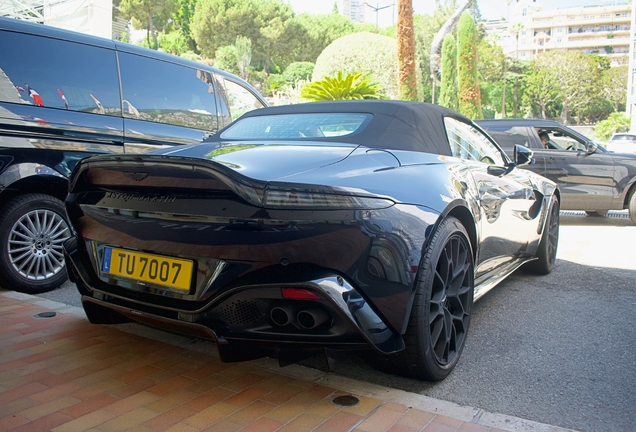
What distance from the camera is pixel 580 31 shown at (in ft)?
393

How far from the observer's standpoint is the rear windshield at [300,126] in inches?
115

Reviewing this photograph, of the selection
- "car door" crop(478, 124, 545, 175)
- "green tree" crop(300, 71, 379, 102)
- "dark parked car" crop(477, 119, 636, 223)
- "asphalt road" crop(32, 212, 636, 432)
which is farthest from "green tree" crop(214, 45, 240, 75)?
"asphalt road" crop(32, 212, 636, 432)

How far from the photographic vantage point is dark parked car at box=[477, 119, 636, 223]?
8.11 m

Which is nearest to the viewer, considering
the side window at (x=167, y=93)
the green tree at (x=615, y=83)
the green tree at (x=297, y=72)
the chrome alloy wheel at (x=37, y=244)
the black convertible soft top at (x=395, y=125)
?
the black convertible soft top at (x=395, y=125)

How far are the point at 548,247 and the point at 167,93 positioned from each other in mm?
3563

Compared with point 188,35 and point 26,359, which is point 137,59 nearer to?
point 26,359

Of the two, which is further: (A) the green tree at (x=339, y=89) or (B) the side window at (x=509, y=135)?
(A) the green tree at (x=339, y=89)

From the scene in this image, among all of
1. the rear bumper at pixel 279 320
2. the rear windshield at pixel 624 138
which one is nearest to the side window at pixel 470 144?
the rear bumper at pixel 279 320

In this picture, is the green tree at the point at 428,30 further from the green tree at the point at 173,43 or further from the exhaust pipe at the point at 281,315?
the exhaust pipe at the point at 281,315

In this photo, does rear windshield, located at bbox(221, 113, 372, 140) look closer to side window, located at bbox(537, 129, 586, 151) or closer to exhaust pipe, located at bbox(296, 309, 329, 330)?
exhaust pipe, located at bbox(296, 309, 329, 330)

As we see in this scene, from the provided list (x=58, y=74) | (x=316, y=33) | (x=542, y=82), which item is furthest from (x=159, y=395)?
(x=316, y=33)

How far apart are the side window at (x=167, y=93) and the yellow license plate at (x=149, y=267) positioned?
236cm

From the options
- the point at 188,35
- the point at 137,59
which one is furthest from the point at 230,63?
the point at 137,59

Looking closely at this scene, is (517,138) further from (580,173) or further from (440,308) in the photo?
(440,308)
